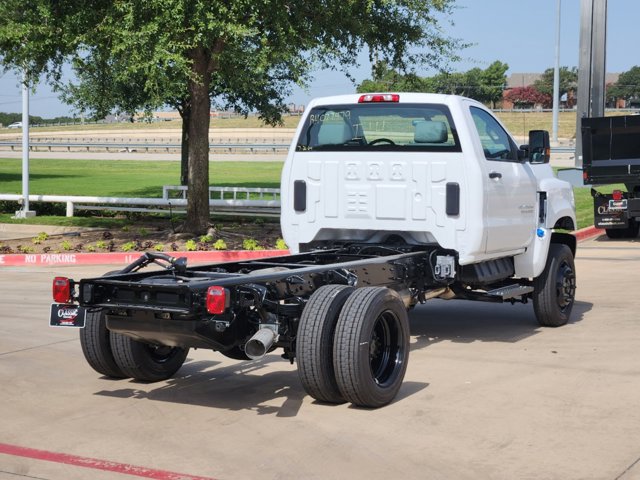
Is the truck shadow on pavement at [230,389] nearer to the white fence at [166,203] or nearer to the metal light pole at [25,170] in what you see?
the white fence at [166,203]

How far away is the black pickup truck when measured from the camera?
1922 cm

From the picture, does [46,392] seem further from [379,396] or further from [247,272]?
[379,396]

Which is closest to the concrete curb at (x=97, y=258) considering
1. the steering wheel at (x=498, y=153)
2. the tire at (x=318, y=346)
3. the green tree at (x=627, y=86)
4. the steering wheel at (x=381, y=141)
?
the steering wheel at (x=498, y=153)

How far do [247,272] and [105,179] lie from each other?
33173 mm

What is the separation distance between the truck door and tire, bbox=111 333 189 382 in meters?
3.10

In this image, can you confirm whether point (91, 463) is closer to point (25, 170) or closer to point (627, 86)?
point (25, 170)

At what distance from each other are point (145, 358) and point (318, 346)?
1668mm

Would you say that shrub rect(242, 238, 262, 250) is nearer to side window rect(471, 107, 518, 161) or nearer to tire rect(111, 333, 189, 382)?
side window rect(471, 107, 518, 161)

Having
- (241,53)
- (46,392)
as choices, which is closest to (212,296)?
(46,392)

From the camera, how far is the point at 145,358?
7789 millimetres

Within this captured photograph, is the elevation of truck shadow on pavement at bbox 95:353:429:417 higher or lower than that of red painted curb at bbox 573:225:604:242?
lower

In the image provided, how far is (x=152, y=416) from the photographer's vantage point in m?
7.01

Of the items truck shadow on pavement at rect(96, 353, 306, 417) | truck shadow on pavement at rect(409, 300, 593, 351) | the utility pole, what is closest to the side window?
truck shadow on pavement at rect(409, 300, 593, 351)

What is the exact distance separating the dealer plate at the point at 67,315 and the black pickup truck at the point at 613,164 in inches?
558
